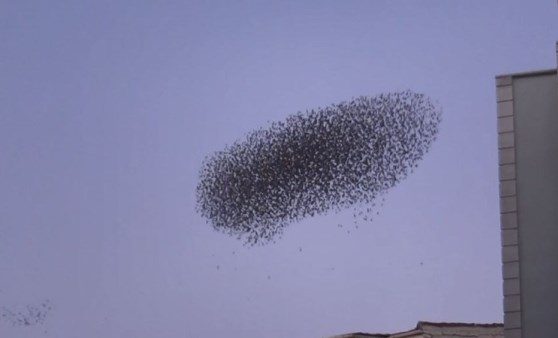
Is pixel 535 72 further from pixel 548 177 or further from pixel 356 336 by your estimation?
pixel 356 336

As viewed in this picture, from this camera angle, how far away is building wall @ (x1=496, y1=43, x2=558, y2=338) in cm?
2020

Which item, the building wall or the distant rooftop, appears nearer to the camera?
the building wall

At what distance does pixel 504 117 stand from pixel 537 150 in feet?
3.00

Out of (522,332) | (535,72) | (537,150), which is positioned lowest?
(522,332)

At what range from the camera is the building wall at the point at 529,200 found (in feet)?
66.3

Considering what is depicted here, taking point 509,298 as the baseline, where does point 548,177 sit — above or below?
above

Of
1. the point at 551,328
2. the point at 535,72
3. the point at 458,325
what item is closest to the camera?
the point at 551,328

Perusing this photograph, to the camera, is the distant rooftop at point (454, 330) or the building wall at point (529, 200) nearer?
the building wall at point (529, 200)

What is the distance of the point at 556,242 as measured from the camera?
20312 millimetres

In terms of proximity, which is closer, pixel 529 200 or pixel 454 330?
pixel 529 200

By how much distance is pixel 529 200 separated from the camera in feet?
68.3

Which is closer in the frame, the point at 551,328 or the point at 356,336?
the point at 551,328

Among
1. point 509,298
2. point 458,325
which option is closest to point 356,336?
point 458,325

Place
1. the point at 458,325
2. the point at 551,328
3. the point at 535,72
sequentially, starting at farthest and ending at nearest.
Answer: the point at 458,325
the point at 535,72
the point at 551,328
